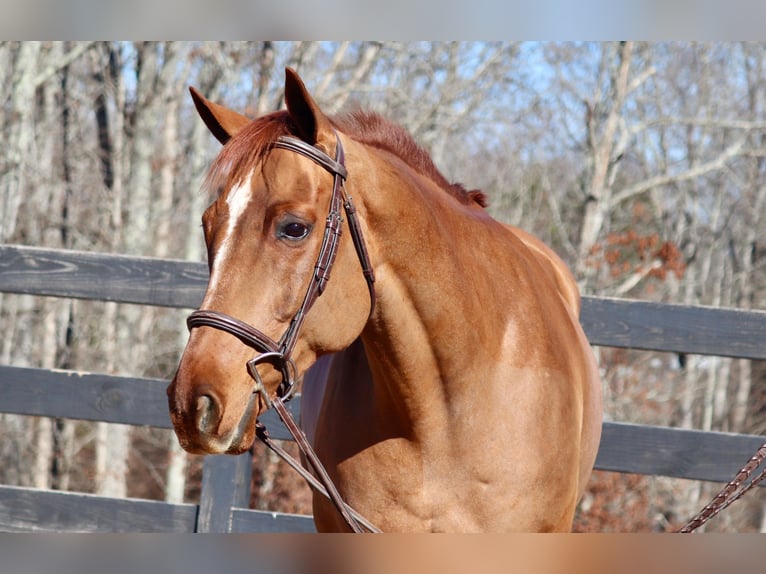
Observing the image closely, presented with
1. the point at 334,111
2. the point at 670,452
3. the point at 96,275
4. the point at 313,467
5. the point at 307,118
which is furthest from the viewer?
the point at 334,111

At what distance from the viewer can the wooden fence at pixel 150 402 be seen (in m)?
3.96

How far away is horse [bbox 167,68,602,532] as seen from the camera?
179cm

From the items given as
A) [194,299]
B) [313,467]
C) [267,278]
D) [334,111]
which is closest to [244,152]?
[267,278]

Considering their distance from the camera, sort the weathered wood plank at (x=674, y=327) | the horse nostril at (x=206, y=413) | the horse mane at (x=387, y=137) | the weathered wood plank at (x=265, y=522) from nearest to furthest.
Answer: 1. the horse nostril at (x=206, y=413)
2. the horse mane at (x=387, y=137)
3. the weathered wood plank at (x=674, y=327)
4. the weathered wood plank at (x=265, y=522)

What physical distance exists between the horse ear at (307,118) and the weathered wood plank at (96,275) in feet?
7.24

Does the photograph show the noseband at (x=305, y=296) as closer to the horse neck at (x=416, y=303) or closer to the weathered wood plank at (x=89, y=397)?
the horse neck at (x=416, y=303)

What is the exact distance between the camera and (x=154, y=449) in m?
11.8

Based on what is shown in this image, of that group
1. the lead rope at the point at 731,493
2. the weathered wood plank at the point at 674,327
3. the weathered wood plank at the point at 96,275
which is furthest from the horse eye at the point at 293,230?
the weathered wood plank at the point at 674,327

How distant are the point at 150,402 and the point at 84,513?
662mm

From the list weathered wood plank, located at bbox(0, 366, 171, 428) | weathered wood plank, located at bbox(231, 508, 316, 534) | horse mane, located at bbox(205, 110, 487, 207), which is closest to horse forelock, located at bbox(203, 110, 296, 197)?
horse mane, located at bbox(205, 110, 487, 207)

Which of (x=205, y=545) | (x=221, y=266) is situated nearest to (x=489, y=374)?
(x=221, y=266)

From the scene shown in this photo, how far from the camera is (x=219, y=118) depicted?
2.18 metres

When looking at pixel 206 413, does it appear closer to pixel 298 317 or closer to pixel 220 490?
pixel 298 317
